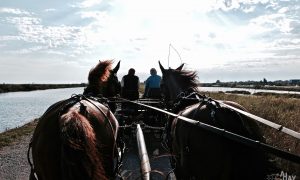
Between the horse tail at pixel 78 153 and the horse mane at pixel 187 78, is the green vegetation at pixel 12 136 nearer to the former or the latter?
the horse mane at pixel 187 78

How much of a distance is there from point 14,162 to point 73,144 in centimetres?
821

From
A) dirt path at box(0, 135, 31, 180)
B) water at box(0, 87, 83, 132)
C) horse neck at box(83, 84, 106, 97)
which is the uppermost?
horse neck at box(83, 84, 106, 97)

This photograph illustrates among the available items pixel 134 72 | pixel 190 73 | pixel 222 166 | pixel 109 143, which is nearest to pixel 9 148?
pixel 134 72

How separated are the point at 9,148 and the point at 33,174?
10030 mm

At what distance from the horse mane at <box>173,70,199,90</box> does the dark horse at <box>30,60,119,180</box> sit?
9.05ft

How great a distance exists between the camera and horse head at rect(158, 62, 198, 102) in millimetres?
7414

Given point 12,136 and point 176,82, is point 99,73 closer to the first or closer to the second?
point 176,82

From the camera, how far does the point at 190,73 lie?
7.43 meters

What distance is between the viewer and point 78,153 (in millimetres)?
3750

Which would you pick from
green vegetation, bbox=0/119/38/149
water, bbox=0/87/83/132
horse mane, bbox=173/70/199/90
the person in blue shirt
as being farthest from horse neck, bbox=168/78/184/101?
water, bbox=0/87/83/132

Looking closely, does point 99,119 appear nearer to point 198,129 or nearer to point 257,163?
point 198,129

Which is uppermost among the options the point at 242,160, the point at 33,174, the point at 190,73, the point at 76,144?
the point at 190,73

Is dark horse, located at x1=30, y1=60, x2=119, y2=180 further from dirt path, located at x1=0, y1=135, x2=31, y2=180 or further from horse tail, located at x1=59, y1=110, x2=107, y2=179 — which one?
dirt path, located at x1=0, y1=135, x2=31, y2=180

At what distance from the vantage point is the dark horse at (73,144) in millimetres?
3738
